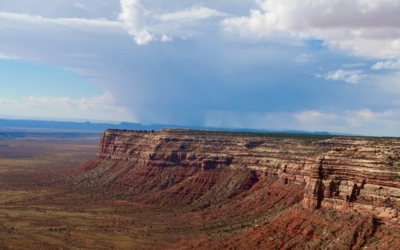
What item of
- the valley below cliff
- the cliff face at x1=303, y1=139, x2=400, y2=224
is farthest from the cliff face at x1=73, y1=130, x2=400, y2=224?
the valley below cliff

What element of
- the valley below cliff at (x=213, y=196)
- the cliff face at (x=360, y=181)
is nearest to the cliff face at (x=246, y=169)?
the cliff face at (x=360, y=181)

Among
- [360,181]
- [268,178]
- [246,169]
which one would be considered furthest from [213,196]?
[360,181]

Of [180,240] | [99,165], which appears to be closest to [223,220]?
[180,240]

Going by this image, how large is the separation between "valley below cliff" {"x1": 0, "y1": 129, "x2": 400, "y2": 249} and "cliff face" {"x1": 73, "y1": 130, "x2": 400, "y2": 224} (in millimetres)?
242

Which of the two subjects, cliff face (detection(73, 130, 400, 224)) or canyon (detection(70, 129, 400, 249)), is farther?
cliff face (detection(73, 130, 400, 224))

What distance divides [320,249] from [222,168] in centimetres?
6963

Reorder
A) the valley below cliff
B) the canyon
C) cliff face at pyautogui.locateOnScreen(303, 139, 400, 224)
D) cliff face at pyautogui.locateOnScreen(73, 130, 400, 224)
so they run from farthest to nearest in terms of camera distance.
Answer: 1. cliff face at pyautogui.locateOnScreen(73, 130, 400, 224)
2. the valley below cliff
3. the canyon
4. cliff face at pyautogui.locateOnScreen(303, 139, 400, 224)

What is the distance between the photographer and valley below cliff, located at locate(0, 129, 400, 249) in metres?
72.1

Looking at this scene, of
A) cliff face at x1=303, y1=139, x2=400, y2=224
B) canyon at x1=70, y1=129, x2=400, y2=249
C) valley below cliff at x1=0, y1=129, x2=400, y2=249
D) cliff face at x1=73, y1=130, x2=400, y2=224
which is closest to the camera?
cliff face at x1=303, y1=139, x2=400, y2=224

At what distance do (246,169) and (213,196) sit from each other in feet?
41.1

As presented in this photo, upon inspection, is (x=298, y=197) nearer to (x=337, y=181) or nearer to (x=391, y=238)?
(x=337, y=181)

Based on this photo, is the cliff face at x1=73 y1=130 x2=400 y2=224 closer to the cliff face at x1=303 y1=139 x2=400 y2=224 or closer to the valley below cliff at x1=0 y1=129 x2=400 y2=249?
the cliff face at x1=303 y1=139 x2=400 y2=224

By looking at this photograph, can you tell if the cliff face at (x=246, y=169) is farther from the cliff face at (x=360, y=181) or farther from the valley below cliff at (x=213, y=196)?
the valley below cliff at (x=213, y=196)

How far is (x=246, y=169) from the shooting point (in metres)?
130
